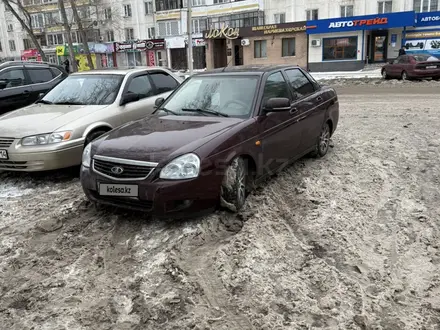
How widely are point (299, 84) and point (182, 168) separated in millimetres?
2912

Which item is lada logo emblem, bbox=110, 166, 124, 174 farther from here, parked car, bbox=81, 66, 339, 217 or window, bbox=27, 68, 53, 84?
window, bbox=27, 68, 53, 84

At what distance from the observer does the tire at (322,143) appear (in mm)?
6754

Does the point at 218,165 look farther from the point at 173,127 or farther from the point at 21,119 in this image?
the point at 21,119

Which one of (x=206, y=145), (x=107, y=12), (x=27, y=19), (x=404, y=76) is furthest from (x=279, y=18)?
(x=206, y=145)

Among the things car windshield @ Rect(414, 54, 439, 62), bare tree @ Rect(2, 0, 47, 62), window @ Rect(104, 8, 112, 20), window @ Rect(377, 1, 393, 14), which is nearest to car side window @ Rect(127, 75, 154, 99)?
car windshield @ Rect(414, 54, 439, 62)

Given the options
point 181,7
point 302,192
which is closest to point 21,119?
point 302,192

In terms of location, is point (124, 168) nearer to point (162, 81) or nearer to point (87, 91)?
point (87, 91)

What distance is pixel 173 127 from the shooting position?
16.0 feet

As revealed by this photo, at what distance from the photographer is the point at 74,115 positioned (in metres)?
6.42

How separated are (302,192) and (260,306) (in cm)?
248

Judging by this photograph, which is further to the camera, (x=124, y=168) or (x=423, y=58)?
(x=423, y=58)

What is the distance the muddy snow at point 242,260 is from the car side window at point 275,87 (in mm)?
1122

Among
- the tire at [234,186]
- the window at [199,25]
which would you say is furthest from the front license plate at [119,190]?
the window at [199,25]

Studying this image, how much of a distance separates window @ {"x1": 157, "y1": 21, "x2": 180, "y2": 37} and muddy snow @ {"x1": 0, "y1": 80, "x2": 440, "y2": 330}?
48.7 m
